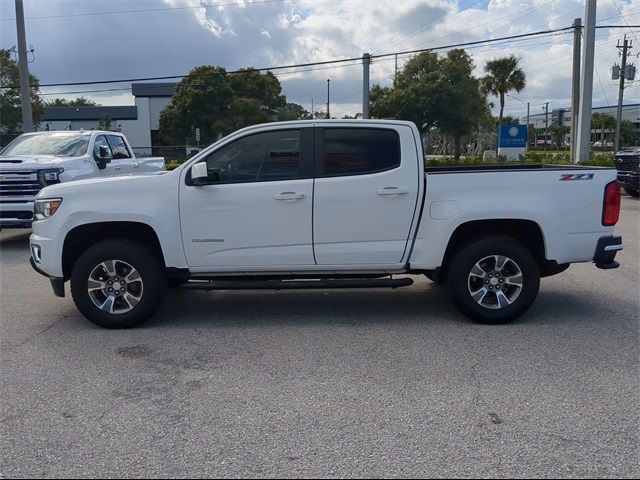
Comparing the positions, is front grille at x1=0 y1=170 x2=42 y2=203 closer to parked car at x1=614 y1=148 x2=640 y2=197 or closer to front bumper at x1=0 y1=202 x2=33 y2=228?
front bumper at x1=0 y1=202 x2=33 y2=228

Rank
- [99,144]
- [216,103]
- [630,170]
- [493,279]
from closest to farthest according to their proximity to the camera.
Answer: [493,279], [99,144], [630,170], [216,103]

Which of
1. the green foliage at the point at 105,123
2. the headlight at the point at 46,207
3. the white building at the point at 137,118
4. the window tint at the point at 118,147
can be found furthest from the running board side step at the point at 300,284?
the white building at the point at 137,118

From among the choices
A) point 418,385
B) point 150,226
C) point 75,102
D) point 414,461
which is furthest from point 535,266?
point 75,102

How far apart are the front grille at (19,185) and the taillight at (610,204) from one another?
915 cm

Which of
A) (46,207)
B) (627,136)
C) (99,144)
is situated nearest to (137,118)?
(627,136)

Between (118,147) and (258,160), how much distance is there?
851 centimetres

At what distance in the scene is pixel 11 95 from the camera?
48.2 m

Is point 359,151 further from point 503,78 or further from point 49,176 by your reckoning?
point 503,78

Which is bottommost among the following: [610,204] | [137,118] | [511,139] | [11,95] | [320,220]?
[320,220]

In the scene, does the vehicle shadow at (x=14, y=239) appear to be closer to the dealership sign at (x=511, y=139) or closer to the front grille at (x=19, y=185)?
the front grille at (x=19, y=185)

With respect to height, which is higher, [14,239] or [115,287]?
[115,287]

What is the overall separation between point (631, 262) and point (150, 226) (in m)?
7.04

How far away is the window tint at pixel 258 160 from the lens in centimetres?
609

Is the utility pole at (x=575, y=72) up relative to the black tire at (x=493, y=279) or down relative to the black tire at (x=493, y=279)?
up
